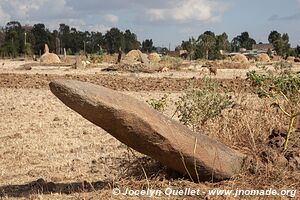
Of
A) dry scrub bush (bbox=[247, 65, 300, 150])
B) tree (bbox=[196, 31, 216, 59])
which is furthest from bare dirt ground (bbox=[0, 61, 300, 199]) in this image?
tree (bbox=[196, 31, 216, 59])

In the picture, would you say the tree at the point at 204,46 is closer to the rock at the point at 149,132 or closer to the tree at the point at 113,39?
the tree at the point at 113,39

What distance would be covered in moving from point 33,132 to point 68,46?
7235 cm

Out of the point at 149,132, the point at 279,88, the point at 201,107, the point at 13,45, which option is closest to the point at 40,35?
the point at 13,45

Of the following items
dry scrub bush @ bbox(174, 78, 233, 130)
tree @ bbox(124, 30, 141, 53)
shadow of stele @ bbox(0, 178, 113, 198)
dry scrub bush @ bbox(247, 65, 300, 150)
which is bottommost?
shadow of stele @ bbox(0, 178, 113, 198)

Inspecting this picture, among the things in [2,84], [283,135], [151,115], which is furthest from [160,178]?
[2,84]

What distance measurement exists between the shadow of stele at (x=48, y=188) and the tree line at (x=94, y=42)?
4296cm

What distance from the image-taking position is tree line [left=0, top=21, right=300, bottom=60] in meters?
51.1

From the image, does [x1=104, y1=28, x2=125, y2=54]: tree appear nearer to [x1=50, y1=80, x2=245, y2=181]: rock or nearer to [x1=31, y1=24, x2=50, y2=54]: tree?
[x1=31, y1=24, x2=50, y2=54]: tree

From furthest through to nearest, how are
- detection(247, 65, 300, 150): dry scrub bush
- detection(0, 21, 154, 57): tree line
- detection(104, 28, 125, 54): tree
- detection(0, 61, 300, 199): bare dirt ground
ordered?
detection(104, 28, 125, 54): tree → detection(0, 21, 154, 57): tree line → detection(247, 65, 300, 150): dry scrub bush → detection(0, 61, 300, 199): bare dirt ground

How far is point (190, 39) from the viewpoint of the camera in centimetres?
4791

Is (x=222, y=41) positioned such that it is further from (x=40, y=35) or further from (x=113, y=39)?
(x=40, y=35)

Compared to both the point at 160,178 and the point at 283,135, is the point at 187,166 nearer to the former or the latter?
the point at 160,178

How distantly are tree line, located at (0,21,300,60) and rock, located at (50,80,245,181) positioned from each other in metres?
43.3

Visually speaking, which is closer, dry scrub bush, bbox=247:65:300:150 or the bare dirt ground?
the bare dirt ground
